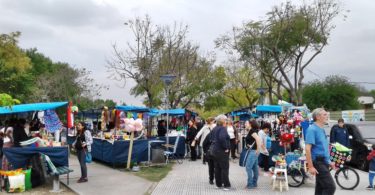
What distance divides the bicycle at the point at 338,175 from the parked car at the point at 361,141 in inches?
154

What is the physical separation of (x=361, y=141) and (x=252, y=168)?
576 centimetres

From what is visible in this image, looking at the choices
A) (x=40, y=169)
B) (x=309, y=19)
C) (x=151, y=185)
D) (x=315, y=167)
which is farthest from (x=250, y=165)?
(x=309, y=19)

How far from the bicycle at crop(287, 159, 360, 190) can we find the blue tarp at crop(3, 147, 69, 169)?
5.74 meters

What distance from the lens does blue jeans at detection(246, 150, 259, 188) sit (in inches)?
437

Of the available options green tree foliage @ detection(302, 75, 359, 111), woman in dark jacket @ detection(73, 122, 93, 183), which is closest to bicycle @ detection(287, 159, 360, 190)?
woman in dark jacket @ detection(73, 122, 93, 183)

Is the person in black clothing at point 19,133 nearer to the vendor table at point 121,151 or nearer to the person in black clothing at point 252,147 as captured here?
the vendor table at point 121,151

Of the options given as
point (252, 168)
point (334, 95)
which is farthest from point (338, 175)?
point (334, 95)

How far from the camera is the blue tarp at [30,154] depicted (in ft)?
38.4

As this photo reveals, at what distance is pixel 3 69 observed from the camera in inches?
1264

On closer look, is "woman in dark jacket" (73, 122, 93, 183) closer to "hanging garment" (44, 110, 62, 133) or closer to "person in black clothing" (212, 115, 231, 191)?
"hanging garment" (44, 110, 62, 133)

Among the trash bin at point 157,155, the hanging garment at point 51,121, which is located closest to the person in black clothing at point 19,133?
the hanging garment at point 51,121

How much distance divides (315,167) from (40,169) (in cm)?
734

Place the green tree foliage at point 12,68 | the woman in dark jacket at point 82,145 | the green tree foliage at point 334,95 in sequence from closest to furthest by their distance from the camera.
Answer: the woman in dark jacket at point 82,145, the green tree foliage at point 12,68, the green tree foliage at point 334,95

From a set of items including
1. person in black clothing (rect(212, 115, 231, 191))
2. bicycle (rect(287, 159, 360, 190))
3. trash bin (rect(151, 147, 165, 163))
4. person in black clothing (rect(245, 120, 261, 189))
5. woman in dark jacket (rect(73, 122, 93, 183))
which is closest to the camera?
person in black clothing (rect(212, 115, 231, 191))
